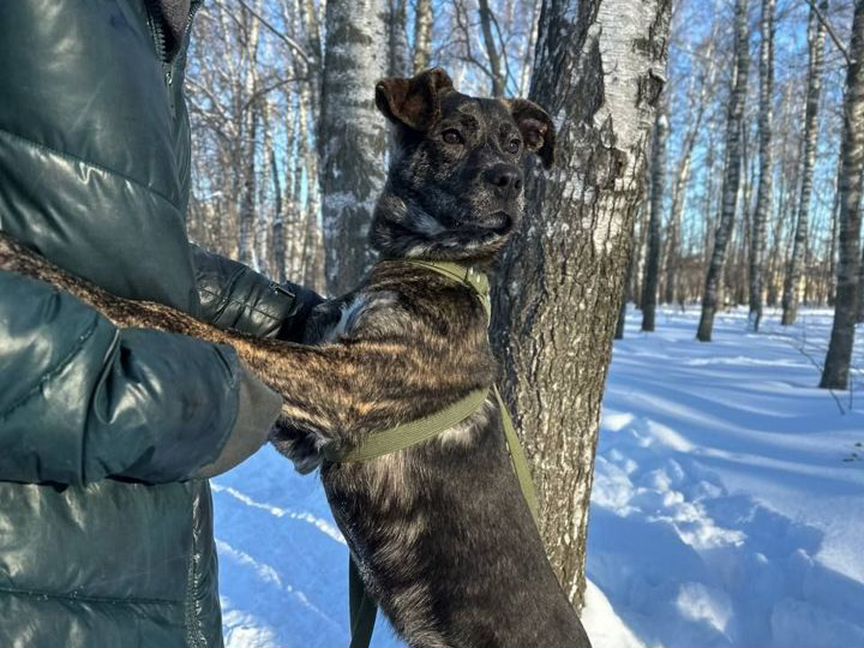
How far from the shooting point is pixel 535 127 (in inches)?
135

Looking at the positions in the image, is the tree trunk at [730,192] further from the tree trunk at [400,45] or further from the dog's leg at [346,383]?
the dog's leg at [346,383]

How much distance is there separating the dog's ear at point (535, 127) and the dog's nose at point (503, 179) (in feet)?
1.51

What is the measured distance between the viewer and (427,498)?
223cm

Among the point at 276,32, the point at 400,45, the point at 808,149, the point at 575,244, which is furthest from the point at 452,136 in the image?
the point at 808,149

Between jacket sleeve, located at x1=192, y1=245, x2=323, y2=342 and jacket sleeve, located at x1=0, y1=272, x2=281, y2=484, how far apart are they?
3.33 feet

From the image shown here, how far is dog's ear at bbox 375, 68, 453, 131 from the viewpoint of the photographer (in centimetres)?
306

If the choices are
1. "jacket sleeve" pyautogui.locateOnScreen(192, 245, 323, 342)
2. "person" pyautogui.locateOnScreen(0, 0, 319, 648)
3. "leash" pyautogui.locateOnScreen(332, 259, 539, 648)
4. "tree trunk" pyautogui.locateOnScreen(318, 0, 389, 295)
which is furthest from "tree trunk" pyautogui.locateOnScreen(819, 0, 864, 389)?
"person" pyautogui.locateOnScreen(0, 0, 319, 648)

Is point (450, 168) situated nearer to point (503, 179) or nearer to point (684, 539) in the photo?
point (503, 179)

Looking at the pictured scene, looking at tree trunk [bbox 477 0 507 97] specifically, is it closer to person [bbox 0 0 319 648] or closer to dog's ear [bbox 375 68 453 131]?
dog's ear [bbox 375 68 453 131]

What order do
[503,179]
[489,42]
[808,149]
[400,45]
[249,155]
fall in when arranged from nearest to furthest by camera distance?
1. [503,179]
2. [400,45]
3. [489,42]
4. [249,155]
5. [808,149]

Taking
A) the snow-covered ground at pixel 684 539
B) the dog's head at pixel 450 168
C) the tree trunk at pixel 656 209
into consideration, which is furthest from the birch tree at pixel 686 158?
the dog's head at pixel 450 168

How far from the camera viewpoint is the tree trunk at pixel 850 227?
8898mm

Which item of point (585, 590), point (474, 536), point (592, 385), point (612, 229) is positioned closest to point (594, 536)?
point (585, 590)

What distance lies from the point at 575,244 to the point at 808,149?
56.7 ft
